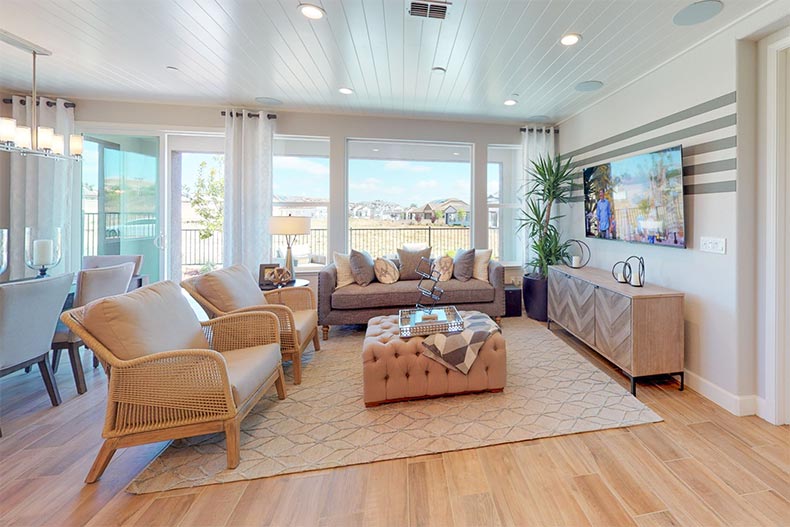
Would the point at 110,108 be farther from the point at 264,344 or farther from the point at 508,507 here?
the point at 508,507

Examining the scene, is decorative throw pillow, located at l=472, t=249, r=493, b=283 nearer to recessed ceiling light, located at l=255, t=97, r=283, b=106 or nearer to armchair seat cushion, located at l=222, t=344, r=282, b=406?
armchair seat cushion, located at l=222, t=344, r=282, b=406

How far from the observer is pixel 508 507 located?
158cm

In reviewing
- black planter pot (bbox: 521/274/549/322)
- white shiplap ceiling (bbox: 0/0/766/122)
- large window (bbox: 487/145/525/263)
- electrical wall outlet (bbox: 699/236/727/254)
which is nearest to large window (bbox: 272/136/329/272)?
white shiplap ceiling (bbox: 0/0/766/122)

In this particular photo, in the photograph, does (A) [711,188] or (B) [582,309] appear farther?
(B) [582,309]

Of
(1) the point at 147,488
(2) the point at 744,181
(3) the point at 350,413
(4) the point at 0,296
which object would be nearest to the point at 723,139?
(2) the point at 744,181

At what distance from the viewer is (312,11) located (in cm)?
235

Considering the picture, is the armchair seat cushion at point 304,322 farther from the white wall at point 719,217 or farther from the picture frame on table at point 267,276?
the white wall at point 719,217

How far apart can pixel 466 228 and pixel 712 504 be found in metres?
3.98

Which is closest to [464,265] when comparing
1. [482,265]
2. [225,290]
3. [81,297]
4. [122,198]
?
[482,265]

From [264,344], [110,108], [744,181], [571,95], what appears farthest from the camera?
[110,108]

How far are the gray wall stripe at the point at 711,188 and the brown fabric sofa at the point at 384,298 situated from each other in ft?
6.29

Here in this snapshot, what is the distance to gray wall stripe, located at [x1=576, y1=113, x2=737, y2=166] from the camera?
2.43 metres

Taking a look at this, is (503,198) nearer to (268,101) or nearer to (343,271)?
(343,271)

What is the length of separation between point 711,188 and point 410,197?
343 cm
